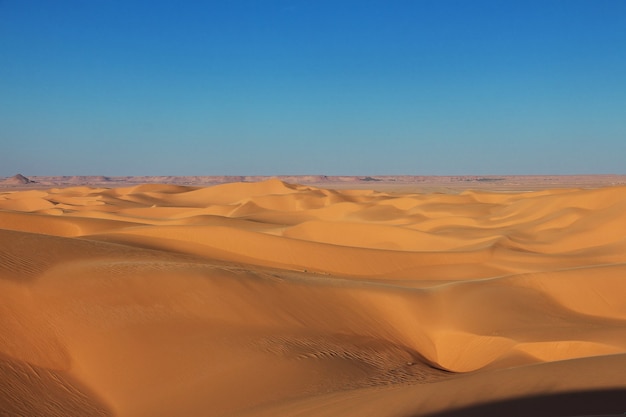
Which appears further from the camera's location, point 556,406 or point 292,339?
point 292,339

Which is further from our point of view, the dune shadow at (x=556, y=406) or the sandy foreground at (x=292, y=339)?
the sandy foreground at (x=292, y=339)

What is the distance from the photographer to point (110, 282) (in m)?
8.06

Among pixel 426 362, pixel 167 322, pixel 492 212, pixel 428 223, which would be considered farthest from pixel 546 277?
pixel 492 212

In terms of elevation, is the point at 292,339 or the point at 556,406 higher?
the point at 556,406

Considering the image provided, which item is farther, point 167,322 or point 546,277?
point 546,277

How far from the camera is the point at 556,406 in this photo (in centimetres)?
406

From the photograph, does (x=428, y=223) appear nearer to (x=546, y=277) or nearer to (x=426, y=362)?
(x=546, y=277)

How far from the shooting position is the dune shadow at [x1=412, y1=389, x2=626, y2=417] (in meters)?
3.92

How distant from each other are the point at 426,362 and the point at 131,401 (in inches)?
150

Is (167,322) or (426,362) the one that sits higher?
(167,322)

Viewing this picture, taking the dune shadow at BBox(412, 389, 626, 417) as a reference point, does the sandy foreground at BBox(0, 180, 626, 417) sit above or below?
below

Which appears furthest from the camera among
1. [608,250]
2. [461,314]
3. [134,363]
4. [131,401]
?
[608,250]

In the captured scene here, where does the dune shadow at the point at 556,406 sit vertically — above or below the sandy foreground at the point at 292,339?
above

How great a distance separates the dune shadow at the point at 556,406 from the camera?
3.92m
